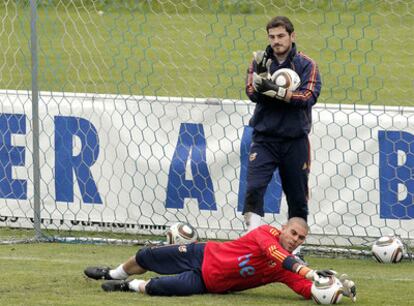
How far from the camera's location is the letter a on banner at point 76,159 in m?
11.0

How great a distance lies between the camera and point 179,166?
1085 centimetres

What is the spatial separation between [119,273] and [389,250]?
7.30 ft

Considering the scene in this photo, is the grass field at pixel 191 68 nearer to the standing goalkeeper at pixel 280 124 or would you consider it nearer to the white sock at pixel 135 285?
the white sock at pixel 135 285

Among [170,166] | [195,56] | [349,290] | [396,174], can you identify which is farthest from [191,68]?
[349,290]

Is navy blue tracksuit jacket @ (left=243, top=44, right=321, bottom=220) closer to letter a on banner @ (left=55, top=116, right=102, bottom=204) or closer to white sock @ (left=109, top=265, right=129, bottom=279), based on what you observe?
white sock @ (left=109, top=265, right=129, bottom=279)

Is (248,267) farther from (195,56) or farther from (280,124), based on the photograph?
(195,56)

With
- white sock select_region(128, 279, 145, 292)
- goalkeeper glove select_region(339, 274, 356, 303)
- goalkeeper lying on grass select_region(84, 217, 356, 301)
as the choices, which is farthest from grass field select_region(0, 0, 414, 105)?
goalkeeper glove select_region(339, 274, 356, 303)

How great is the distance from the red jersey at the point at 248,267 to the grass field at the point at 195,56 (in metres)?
5.54

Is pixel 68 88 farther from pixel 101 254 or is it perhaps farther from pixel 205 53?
pixel 101 254

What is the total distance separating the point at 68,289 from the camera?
8766 millimetres

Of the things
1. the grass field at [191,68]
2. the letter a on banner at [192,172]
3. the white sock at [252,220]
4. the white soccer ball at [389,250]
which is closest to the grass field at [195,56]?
the grass field at [191,68]

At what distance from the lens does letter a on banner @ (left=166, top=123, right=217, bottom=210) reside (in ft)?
35.4

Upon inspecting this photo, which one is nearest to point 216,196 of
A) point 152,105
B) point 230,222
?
point 230,222

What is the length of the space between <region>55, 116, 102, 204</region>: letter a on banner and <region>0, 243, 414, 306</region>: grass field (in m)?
0.59
